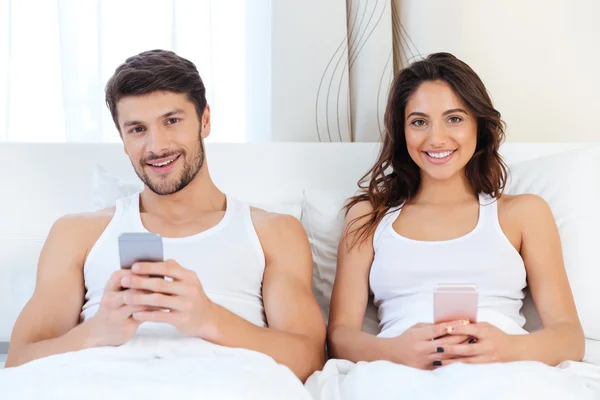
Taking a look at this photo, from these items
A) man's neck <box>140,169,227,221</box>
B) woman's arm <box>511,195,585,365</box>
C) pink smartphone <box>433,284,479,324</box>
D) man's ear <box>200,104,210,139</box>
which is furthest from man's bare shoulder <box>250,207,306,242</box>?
woman's arm <box>511,195,585,365</box>

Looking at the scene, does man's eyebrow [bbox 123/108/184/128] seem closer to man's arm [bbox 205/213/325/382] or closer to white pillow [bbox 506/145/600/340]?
man's arm [bbox 205/213/325/382]

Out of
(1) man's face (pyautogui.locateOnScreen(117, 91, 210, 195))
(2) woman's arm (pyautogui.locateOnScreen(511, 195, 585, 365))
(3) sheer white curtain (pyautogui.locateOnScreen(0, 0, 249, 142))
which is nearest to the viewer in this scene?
(2) woman's arm (pyautogui.locateOnScreen(511, 195, 585, 365))

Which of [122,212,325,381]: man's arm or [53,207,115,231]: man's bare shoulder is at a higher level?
[53,207,115,231]: man's bare shoulder

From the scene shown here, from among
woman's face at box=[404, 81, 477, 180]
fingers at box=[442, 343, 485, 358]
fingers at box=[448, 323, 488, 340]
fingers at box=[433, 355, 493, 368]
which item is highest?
woman's face at box=[404, 81, 477, 180]

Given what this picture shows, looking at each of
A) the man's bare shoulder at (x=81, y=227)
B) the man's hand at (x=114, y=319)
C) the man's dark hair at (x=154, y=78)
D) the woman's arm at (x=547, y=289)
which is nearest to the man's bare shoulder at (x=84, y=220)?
the man's bare shoulder at (x=81, y=227)

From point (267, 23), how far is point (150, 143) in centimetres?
110

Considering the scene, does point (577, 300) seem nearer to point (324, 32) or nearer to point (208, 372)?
point (208, 372)

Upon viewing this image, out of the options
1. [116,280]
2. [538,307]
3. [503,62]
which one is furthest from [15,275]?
[503,62]

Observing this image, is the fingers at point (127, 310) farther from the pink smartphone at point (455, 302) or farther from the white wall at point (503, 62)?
the white wall at point (503, 62)

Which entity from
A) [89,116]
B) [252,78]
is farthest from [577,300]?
[89,116]

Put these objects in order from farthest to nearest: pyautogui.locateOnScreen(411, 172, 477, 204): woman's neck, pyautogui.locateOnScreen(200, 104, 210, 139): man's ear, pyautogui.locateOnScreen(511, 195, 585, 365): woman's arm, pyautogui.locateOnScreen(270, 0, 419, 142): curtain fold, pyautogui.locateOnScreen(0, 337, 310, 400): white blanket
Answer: pyautogui.locateOnScreen(270, 0, 419, 142): curtain fold, pyautogui.locateOnScreen(411, 172, 477, 204): woman's neck, pyautogui.locateOnScreen(200, 104, 210, 139): man's ear, pyautogui.locateOnScreen(511, 195, 585, 365): woman's arm, pyautogui.locateOnScreen(0, 337, 310, 400): white blanket

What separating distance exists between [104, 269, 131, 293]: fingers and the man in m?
0.21

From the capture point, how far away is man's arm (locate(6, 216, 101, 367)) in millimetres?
1546

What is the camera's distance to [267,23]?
267cm
